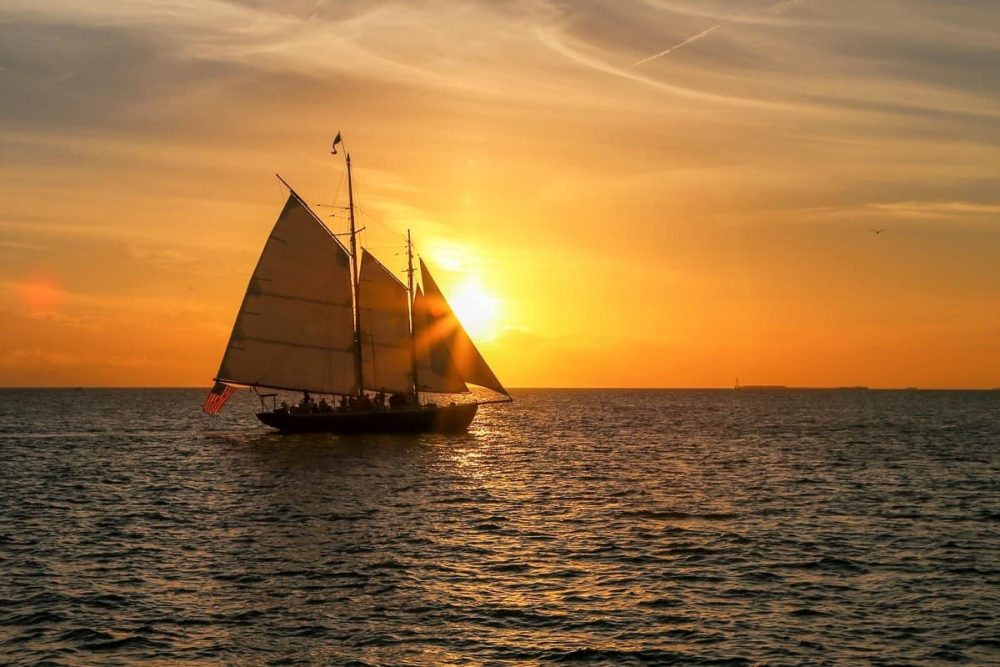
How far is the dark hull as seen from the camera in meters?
89.5

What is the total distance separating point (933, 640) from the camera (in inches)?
1002

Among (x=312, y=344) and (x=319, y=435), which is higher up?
(x=312, y=344)

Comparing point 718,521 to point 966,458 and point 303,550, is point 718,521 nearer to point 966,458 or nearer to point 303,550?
point 303,550

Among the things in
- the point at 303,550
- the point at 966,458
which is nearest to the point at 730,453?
the point at 966,458

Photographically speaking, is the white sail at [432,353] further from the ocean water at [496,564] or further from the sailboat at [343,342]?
the ocean water at [496,564]

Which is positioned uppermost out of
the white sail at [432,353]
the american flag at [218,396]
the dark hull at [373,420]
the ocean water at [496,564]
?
the white sail at [432,353]

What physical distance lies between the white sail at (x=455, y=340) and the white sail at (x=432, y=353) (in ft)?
0.31

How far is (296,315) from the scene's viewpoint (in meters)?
87.7

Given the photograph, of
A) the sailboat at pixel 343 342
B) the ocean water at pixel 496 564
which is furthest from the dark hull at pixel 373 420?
the ocean water at pixel 496 564

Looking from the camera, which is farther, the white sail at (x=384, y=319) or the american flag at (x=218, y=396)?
the white sail at (x=384, y=319)

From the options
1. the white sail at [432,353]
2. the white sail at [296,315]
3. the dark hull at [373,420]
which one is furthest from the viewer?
the white sail at [432,353]

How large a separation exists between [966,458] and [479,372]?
42699 mm

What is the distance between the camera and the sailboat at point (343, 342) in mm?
86875

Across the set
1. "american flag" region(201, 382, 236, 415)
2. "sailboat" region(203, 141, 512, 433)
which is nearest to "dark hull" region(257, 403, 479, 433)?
"sailboat" region(203, 141, 512, 433)
